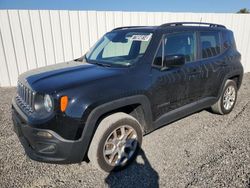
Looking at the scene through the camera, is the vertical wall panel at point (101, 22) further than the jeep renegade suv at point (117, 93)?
Yes

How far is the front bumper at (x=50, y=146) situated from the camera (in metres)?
2.31

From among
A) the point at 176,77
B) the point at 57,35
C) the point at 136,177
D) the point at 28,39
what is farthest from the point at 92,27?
the point at 136,177

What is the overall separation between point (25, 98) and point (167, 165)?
6.98 feet

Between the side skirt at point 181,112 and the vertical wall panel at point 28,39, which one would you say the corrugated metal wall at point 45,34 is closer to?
the vertical wall panel at point 28,39

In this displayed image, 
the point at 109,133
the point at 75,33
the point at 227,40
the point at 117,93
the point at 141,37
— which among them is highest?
the point at 141,37

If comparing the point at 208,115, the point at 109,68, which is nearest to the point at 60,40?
the point at 109,68

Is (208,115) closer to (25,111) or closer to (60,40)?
(25,111)

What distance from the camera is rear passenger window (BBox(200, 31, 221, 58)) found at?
3767 millimetres

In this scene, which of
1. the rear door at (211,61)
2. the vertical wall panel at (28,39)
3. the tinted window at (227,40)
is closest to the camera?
the rear door at (211,61)

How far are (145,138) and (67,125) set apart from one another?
5.70 feet

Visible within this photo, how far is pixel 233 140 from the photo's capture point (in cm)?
354

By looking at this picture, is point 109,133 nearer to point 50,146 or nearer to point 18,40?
point 50,146

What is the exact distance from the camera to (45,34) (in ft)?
21.9

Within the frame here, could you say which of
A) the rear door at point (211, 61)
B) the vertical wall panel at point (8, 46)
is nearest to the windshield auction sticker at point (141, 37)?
the rear door at point (211, 61)
